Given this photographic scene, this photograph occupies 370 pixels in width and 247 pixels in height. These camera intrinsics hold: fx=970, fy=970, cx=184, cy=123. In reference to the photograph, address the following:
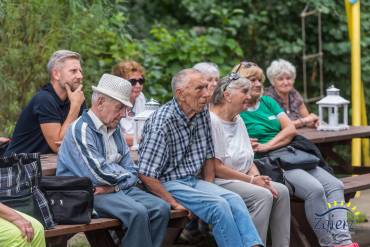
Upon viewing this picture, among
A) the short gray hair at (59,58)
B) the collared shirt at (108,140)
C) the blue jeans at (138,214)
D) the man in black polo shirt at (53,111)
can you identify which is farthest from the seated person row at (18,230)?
the short gray hair at (59,58)

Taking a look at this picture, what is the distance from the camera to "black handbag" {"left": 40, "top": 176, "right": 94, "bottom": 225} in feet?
16.8

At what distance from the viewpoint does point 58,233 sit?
5.06 metres

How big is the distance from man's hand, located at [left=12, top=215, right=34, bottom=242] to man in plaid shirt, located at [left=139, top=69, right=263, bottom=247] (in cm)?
102

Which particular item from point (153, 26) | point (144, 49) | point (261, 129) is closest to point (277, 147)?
point (261, 129)

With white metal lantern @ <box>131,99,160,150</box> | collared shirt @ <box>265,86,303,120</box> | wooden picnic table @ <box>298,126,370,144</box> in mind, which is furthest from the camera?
collared shirt @ <box>265,86,303,120</box>

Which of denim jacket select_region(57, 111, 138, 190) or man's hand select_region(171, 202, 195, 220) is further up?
denim jacket select_region(57, 111, 138, 190)

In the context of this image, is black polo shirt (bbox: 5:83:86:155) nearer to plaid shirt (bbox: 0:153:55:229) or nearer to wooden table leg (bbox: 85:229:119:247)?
wooden table leg (bbox: 85:229:119:247)

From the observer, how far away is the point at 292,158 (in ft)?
21.9

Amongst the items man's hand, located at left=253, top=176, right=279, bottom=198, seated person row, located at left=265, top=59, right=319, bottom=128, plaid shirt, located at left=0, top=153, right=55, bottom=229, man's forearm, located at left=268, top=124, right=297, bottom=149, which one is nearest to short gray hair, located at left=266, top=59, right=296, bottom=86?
seated person row, located at left=265, top=59, right=319, bottom=128

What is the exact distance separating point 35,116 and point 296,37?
570 cm

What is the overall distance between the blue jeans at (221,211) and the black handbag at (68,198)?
29.7 inches

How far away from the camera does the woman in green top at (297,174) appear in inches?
256

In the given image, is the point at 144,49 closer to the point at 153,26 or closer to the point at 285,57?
the point at 153,26

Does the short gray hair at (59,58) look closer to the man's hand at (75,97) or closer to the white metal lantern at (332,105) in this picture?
the man's hand at (75,97)
